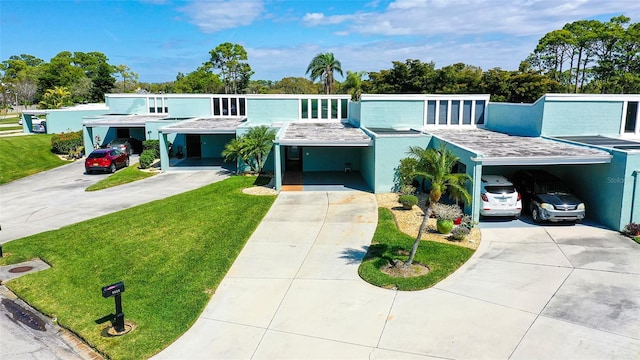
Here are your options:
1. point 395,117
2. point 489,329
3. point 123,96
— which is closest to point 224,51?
point 123,96

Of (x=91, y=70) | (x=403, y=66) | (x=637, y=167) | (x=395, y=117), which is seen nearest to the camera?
(x=637, y=167)

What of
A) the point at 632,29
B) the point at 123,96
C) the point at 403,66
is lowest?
the point at 123,96

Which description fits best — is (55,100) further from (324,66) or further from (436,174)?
(436,174)

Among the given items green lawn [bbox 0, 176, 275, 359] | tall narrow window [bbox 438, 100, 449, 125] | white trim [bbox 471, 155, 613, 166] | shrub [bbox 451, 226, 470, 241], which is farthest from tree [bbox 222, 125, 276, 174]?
shrub [bbox 451, 226, 470, 241]

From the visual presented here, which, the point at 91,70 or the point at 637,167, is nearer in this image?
the point at 637,167

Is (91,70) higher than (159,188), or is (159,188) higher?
(91,70)

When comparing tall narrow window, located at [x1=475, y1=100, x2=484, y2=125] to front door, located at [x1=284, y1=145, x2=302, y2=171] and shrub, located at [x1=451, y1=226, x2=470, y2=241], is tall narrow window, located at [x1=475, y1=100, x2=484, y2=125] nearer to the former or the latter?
front door, located at [x1=284, y1=145, x2=302, y2=171]

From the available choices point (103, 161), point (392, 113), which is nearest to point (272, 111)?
point (392, 113)

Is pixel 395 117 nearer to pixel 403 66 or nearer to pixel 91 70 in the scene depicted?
pixel 403 66

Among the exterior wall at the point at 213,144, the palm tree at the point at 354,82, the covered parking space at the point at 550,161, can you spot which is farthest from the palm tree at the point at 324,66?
the covered parking space at the point at 550,161
